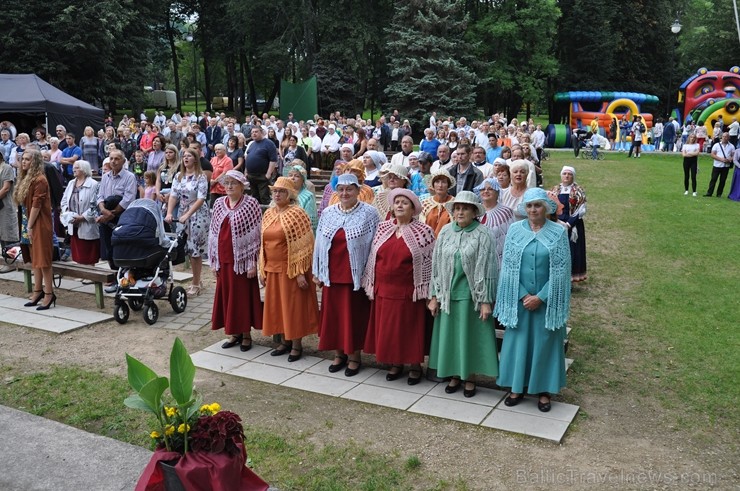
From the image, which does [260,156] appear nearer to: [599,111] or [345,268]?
[345,268]

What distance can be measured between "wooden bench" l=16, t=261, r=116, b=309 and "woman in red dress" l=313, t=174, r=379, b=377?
3.43 m

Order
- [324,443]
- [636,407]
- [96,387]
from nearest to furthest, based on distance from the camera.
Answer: [324,443], [636,407], [96,387]

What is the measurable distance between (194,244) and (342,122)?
1795 cm

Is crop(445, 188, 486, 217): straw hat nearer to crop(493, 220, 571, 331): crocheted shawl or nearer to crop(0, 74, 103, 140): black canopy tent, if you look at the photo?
crop(493, 220, 571, 331): crocheted shawl

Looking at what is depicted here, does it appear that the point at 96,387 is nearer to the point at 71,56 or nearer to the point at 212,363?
the point at 212,363

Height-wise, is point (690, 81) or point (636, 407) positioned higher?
point (690, 81)

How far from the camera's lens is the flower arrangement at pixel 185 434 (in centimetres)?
356

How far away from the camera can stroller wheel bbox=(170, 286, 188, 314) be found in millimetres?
8734

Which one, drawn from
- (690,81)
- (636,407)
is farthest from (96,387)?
(690,81)

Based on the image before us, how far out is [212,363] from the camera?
7.04m

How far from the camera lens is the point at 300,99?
29.2 m

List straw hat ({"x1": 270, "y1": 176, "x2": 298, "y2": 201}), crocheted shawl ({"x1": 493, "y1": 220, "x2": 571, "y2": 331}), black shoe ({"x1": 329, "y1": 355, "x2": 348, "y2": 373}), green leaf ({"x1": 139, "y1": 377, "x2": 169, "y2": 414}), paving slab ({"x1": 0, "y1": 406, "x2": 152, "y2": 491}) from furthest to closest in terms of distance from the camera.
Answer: straw hat ({"x1": 270, "y1": 176, "x2": 298, "y2": 201}) < black shoe ({"x1": 329, "y1": 355, "x2": 348, "y2": 373}) < crocheted shawl ({"x1": 493, "y1": 220, "x2": 571, "y2": 331}) < paving slab ({"x1": 0, "y1": 406, "x2": 152, "y2": 491}) < green leaf ({"x1": 139, "y1": 377, "x2": 169, "y2": 414})

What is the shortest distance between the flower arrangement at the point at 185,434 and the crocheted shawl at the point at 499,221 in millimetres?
3933

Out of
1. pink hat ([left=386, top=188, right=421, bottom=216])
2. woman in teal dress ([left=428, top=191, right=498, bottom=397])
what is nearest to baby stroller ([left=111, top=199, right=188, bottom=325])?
pink hat ([left=386, top=188, right=421, bottom=216])
